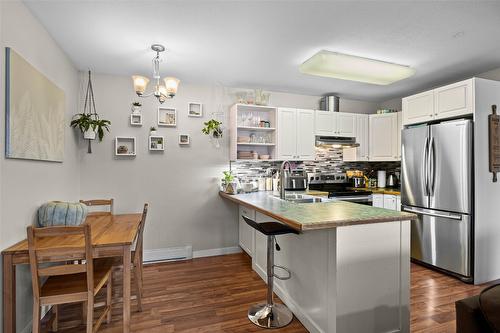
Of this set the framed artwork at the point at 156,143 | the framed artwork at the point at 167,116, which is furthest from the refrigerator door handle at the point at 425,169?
the framed artwork at the point at 156,143

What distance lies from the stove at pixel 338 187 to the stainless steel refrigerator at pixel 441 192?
0.65m

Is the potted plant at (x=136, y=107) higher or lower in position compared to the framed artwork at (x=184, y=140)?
higher

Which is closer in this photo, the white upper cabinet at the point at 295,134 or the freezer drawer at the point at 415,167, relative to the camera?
the freezer drawer at the point at 415,167

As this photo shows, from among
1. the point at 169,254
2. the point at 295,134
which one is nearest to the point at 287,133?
the point at 295,134

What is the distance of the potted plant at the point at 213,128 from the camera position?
152 inches

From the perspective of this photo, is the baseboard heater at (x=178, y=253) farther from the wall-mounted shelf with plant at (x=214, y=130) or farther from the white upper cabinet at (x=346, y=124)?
the white upper cabinet at (x=346, y=124)

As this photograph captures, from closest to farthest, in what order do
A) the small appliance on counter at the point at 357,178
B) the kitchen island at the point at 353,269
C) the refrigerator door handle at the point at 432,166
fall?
the kitchen island at the point at 353,269 → the refrigerator door handle at the point at 432,166 → the small appliance on counter at the point at 357,178

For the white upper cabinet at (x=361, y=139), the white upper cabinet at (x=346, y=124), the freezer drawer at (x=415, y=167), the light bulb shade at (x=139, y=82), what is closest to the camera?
the light bulb shade at (x=139, y=82)

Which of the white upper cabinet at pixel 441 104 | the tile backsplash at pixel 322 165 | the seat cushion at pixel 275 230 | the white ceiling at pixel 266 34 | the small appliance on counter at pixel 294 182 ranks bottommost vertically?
the seat cushion at pixel 275 230

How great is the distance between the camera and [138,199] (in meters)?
3.66

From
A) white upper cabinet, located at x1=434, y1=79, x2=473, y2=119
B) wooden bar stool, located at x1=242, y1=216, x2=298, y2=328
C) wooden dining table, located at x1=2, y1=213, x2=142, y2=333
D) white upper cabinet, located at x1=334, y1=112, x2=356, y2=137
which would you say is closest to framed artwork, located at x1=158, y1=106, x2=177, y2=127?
wooden dining table, located at x1=2, y1=213, x2=142, y2=333

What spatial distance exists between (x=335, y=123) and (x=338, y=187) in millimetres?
1139

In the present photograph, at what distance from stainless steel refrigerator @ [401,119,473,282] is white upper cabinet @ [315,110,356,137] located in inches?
39.0

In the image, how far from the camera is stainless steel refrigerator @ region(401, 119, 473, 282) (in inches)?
117
